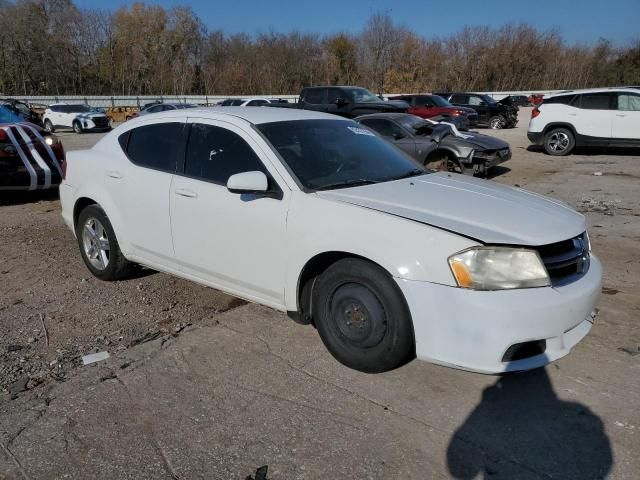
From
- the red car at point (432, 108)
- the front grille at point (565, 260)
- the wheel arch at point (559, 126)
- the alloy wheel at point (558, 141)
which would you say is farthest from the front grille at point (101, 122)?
the front grille at point (565, 260)

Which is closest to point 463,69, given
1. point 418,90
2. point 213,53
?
point 418,90

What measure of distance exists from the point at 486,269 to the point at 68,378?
8.39 ft

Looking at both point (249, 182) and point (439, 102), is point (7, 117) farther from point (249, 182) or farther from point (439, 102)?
point (439, 102)

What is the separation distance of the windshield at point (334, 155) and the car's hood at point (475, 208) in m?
0.18

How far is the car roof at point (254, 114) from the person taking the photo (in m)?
4.03

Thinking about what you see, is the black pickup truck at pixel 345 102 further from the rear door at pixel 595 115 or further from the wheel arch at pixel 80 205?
the wheel arch at pixel 80 205

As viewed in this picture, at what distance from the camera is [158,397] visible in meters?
3.08

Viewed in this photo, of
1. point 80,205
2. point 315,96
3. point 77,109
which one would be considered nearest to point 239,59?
point 77,109

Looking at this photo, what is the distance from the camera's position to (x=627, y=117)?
13.8m

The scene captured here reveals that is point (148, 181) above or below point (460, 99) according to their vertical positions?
below

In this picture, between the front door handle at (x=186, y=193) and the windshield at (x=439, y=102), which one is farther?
the windshield at (x=439, y=102)

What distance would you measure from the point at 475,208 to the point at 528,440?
4.36ft

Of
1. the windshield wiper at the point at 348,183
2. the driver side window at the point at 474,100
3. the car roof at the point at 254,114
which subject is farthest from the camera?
the driver side window at the point at 474,100

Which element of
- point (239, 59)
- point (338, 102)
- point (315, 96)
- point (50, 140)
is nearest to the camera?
point (50, 140)
